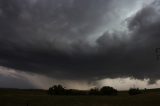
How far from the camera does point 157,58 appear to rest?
227 ft

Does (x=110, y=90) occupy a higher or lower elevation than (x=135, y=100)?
higher

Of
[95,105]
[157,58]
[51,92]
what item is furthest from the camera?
[51,92]

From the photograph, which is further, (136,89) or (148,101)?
(136,89)

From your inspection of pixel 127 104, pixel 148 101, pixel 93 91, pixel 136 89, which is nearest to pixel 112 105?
pixel 127 104

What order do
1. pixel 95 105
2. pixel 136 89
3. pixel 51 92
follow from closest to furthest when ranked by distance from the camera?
pixel 95 105 → pixel 136 89 → pixel 51 92

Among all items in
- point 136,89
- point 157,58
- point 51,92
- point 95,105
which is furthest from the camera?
point 51,92

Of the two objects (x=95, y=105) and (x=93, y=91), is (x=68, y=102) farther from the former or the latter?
(x=93, y=91)

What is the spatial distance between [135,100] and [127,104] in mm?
7527

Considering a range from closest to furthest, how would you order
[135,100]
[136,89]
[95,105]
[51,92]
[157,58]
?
[157,58] < [95,105] < [135,100] < [136,89] < [51,92]

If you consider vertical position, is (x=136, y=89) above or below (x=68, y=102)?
above

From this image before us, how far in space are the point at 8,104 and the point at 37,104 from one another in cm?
988

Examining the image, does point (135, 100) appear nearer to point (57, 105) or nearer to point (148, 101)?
point (148, 101)

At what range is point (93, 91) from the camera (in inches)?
6737

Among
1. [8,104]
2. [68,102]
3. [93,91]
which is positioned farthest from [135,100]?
[93,91]
